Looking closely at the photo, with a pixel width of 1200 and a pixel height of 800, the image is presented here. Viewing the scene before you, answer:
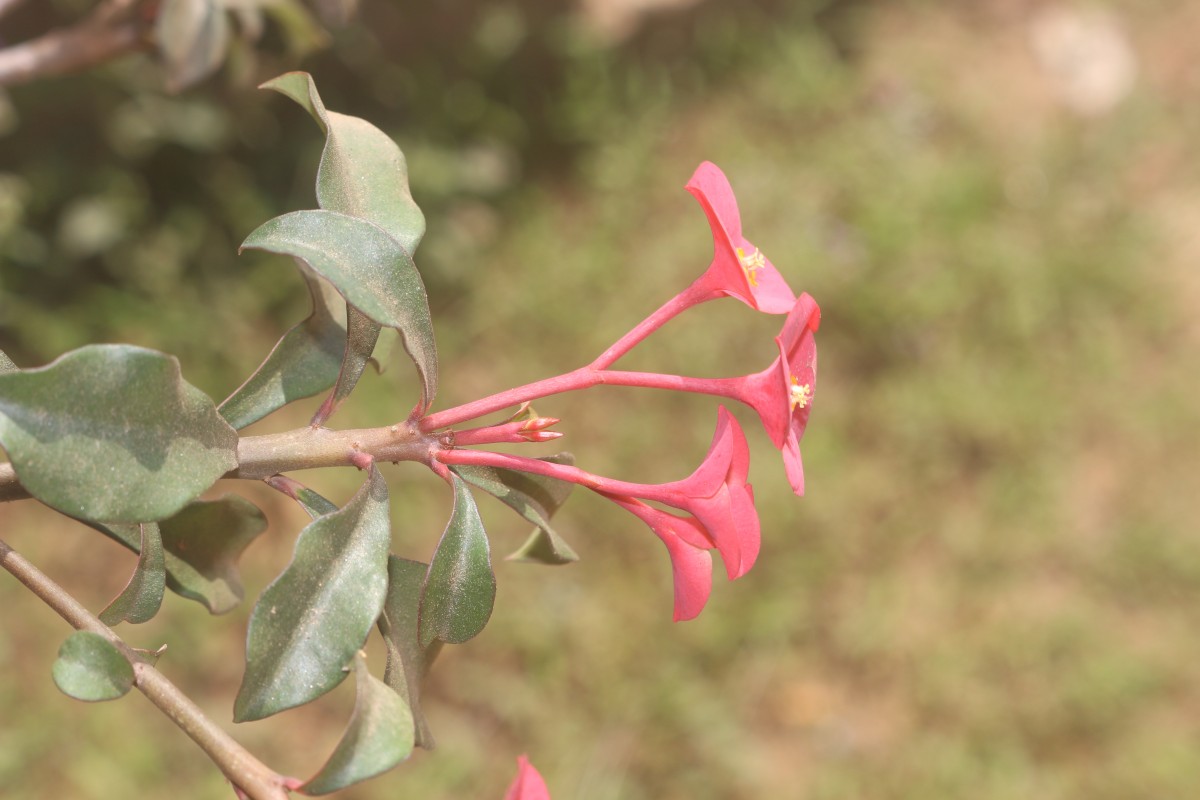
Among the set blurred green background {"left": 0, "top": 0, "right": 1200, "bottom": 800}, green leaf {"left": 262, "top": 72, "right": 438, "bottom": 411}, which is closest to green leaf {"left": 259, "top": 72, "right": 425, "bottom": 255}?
green leaf {"left": 262, "top": 72, "right": 438, "bottom": 411}

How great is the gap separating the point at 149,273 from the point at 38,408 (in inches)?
68.9

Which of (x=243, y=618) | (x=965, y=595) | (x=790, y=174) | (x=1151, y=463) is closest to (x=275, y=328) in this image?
(x=243, y=618)

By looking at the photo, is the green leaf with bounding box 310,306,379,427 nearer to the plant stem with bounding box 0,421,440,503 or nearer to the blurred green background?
the plant stem with bounding box 0,421,440,503

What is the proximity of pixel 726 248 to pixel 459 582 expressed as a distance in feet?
0.97

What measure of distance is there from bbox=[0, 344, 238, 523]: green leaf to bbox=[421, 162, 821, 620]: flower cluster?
0.50 feet

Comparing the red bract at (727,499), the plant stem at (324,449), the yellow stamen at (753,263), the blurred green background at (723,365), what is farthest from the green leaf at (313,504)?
the blurred green background at (723,365)

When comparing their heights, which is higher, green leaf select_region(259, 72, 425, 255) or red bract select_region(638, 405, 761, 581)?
green leaf select_region(259, 72, 425, 255)

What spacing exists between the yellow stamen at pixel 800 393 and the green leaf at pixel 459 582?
24 centimetres

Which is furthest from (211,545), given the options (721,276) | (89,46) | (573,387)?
(89,46)

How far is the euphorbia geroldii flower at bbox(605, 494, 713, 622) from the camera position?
771mm

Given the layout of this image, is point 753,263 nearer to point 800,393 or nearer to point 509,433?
point 800,393

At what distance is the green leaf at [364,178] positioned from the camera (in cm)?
80

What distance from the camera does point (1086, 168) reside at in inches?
107

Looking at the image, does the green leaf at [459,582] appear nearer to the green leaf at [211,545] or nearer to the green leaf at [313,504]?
the green leaf at [313,504]
